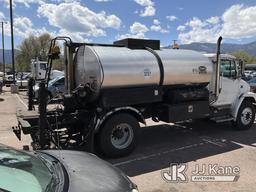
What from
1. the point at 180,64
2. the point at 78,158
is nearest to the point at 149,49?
the point at 180,64

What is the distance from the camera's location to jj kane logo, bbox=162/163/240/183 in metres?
6.55

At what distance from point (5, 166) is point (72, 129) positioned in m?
4.99

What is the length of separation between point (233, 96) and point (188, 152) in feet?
10.9

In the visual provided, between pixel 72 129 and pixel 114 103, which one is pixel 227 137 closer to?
pixel 114 103

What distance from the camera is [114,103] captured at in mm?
8070

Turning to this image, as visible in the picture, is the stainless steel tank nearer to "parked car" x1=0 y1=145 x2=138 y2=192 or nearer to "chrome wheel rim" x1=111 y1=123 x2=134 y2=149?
"chrome wheel rim" x1=111 y1=123 x2=134 y2=149

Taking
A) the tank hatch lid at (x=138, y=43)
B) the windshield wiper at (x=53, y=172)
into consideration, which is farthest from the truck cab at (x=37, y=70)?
the windshield wiper at (x=53, y=172)

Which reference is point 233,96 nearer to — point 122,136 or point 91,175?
point 122,136

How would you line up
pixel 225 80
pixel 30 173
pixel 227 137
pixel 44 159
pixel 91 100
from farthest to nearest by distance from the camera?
pixel 225 80
pixel 227 137
pixel 91 100
pixel 44 159
pixel 30 173

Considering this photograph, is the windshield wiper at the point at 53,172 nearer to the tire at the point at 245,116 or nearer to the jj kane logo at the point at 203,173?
the jj kane logo at the point at 203,173

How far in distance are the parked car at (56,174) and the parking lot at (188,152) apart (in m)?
2.55

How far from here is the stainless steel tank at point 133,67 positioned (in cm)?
788

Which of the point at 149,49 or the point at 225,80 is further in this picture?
the point at 225,80

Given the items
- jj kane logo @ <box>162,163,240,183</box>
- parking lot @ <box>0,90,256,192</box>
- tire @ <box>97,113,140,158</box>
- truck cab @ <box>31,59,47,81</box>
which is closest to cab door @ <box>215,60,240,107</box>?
parking lot @ <box>0,90,256,192</box>
